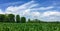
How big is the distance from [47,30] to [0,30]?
2696 mm

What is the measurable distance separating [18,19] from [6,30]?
43438mm

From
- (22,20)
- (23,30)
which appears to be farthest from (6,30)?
(22,20)

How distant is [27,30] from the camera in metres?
10.4

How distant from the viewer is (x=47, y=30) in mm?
10438

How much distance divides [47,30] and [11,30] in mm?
2035

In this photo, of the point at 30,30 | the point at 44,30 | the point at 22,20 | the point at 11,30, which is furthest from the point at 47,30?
the point at 22,20

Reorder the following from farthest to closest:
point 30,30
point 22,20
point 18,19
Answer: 1. point 18,19
2. point 22,20
3. point 30,30

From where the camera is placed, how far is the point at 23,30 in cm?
1066

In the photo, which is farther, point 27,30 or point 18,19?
point 18,19

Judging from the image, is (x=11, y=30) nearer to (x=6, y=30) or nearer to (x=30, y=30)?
(x=6, y=30)

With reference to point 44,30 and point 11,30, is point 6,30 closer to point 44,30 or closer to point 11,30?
point 11,30

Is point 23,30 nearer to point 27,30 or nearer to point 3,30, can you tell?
point 27,30

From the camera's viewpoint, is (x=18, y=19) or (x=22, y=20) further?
(x=18, y=19)

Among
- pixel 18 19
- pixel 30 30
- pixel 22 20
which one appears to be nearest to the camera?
pixel 30 30
